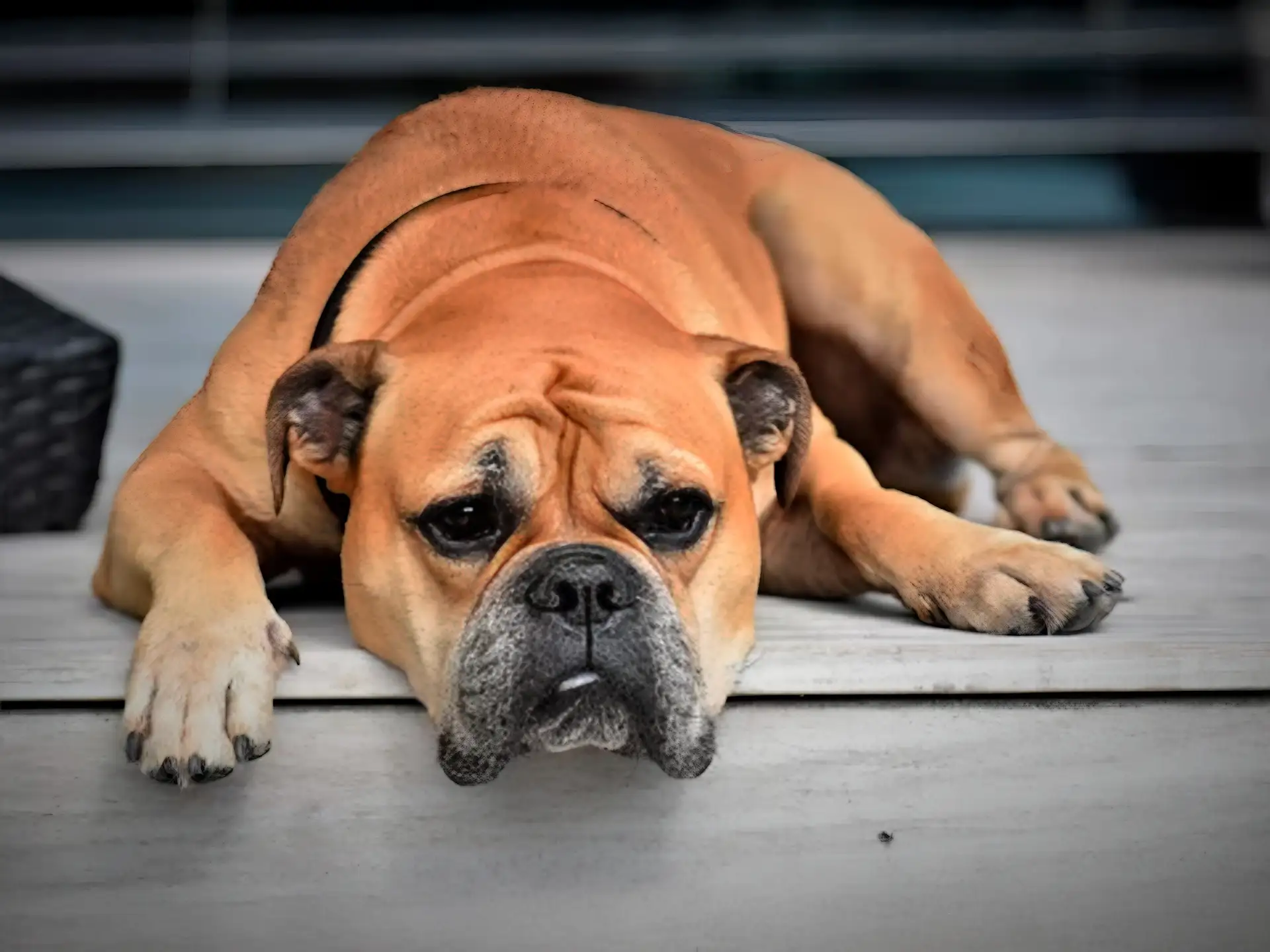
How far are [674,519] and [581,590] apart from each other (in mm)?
167

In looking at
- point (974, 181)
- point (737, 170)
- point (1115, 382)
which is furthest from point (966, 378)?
point (974, 181)

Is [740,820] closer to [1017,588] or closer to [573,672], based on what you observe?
[573,672]

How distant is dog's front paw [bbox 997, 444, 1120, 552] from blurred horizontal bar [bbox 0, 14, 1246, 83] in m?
4.42

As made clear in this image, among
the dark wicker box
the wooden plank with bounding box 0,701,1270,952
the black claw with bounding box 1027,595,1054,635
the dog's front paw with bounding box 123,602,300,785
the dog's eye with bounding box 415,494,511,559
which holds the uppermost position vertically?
the dog's eye with bounding box 415,494,511,559

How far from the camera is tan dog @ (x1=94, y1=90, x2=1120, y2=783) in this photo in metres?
1.34

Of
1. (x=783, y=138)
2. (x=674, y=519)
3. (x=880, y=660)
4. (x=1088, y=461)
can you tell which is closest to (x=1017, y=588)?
(x=880, y=660)

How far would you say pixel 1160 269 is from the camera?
541cm

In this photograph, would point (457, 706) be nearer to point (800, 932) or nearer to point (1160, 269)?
point (800, 932)

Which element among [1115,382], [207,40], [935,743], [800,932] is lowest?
[207,40]

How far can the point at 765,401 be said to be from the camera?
159 cm

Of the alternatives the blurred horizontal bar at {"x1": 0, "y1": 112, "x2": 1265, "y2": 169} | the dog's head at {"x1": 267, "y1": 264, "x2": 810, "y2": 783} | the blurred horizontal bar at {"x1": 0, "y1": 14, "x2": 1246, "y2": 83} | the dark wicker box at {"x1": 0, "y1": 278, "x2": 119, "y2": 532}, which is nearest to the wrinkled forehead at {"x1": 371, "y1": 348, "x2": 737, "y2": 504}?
the dog's head at {"x1": 267, "y1": 264, "x2": 810, "y2": 783}

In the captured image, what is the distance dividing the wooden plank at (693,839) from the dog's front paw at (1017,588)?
0.39ft

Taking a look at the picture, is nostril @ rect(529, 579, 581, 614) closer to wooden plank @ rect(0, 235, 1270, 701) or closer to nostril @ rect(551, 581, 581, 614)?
nostril @ rect(551, 581, 581, 614)

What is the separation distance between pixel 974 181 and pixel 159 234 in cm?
292
